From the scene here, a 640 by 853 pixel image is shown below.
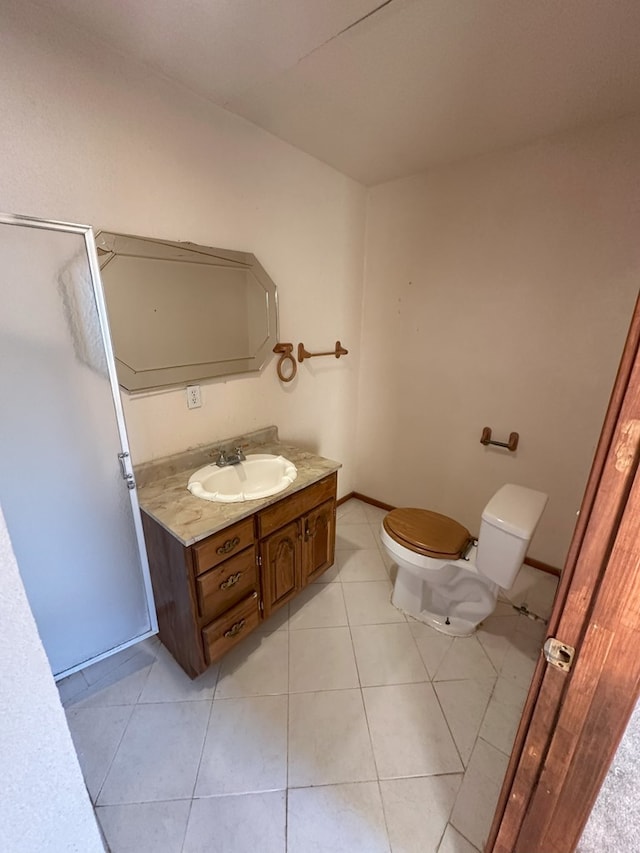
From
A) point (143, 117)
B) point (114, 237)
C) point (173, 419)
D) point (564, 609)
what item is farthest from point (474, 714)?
point (143, 117)

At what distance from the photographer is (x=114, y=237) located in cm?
126

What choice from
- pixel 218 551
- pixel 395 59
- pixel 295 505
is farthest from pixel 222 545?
pixel 395 59

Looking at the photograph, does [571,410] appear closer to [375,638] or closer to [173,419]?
[375,638]

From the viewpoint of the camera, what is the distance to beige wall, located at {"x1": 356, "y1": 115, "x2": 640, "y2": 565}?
1628mm

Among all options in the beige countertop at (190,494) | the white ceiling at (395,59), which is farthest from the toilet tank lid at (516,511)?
the white ceiling at (395,59)

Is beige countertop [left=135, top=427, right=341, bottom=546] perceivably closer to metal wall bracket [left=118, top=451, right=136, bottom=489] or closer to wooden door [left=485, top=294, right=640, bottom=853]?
metal wall bracket [left=118, top=451, right=136, bottom=489]

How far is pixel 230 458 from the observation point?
165cm

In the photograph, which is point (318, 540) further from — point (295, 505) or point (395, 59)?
point (395, 59)

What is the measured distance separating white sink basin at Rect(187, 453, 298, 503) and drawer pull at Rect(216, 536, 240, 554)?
19 cm

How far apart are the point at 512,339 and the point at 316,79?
1.50 m

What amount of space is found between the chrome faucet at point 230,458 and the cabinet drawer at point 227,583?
1.42ft

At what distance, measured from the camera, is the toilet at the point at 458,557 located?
4.54 feet

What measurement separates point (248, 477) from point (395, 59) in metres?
1.70

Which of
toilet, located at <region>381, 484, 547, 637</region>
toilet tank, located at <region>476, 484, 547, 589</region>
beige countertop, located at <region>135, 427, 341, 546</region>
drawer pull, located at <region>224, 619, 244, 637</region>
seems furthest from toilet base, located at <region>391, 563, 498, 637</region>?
drawer pull, located at <region>224, 619, 244, 637</region>
